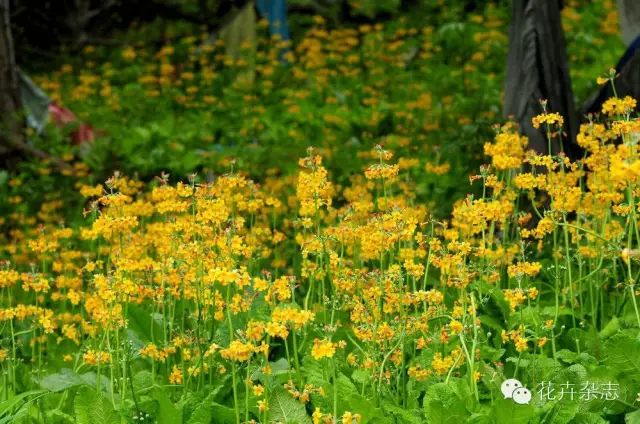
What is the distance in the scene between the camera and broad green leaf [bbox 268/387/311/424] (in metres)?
2.96

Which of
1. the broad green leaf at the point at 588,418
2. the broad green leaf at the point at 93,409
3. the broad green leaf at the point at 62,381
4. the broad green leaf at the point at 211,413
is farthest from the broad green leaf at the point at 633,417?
the broad green leaf at the point at 62,381

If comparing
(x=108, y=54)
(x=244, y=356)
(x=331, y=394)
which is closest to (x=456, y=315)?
(x=331, y=394)

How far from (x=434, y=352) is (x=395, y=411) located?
0.43 metres

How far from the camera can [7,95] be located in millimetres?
7707

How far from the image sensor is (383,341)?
3.04 metres

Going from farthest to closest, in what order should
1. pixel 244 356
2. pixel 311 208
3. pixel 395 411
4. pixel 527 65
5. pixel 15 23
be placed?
pixel 15 23
pixel 527 65
pixel 311 208
pixel 395 411
pixel 244 356

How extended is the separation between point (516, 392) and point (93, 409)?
1273 mm

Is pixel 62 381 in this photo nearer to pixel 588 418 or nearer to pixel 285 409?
pixel 285 409

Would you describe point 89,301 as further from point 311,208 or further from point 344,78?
point 344,78

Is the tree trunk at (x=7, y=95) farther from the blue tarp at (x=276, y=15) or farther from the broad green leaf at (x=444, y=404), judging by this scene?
the broad green leaf at (x=444, y=404)

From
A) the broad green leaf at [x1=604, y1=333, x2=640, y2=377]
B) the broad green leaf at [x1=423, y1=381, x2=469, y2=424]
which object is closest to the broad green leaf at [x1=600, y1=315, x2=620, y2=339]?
the broad green leaf at [x1=604, y1=333, x2=640, y2=377]

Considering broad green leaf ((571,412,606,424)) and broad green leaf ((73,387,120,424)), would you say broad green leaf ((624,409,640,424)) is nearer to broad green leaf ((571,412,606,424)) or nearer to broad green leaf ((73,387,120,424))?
broad green leaf ((571,412,606,424))

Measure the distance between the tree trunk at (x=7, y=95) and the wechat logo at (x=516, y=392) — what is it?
18.4ft

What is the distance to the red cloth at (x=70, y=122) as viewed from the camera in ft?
27.4
